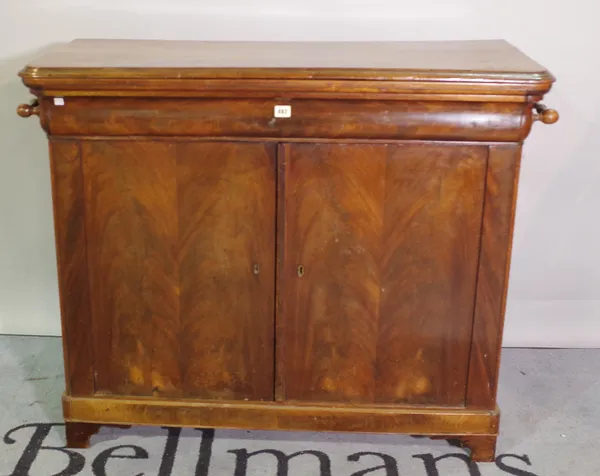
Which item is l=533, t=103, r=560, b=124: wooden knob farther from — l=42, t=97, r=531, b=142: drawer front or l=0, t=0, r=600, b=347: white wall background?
l=0, t=0, r=600, b=347: white wall background

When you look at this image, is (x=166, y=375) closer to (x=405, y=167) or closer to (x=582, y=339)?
(x=405, y=167)

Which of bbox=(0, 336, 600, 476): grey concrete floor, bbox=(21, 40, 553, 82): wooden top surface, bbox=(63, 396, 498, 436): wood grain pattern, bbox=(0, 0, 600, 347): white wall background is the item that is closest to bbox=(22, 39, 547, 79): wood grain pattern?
bbox=(21, 40, 553, 82): wooden top surface

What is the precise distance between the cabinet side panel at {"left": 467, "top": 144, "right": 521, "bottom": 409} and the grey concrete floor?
0.64 feet

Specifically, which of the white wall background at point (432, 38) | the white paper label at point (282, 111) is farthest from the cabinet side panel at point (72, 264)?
the white wall background at point (432, 38)

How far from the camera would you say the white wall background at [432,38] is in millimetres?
2115

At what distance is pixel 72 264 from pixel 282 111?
604mm

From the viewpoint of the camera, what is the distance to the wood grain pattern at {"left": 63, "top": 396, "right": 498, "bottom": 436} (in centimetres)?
183

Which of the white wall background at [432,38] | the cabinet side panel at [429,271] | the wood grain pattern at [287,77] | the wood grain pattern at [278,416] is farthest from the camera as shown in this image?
the white wall background at [432,38]

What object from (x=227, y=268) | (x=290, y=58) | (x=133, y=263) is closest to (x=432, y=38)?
(x=290, y=58)

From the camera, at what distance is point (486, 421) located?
1835 mm

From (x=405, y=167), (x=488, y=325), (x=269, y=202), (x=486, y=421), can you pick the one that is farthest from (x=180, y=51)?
(x=486, y=421)

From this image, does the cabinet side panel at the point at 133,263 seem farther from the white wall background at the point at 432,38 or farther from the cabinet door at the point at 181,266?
the white wall background at the point at 432,38

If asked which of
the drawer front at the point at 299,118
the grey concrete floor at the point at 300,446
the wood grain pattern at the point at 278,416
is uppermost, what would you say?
the drawer front at the point at 299,118

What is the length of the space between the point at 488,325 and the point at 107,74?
3.31 feet
